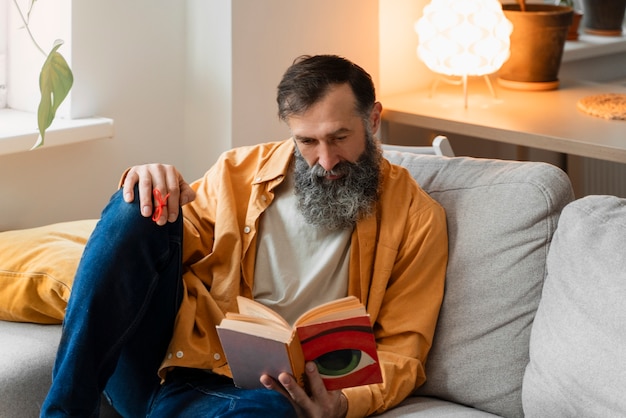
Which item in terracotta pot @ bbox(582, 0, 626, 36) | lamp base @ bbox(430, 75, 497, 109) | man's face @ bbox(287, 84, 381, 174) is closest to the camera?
man's face @ bbox(287, 84, 381, 174)

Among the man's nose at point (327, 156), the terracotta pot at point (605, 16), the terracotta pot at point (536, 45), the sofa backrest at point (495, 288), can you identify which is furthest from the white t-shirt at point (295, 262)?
the terracotta pot at point (605, 16)

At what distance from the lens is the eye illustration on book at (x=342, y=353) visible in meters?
1.71

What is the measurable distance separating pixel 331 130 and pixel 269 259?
300mm

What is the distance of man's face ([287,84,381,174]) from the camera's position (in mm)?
2016

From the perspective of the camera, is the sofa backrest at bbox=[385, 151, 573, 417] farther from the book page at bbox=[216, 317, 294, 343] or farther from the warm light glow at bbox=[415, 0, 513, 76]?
the warm light glow at bbox=[415, 0, 513, 76]

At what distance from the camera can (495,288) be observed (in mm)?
2016

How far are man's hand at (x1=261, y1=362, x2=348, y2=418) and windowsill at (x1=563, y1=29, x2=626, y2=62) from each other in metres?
2.24

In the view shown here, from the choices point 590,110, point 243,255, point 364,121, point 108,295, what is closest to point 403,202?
point 364,121

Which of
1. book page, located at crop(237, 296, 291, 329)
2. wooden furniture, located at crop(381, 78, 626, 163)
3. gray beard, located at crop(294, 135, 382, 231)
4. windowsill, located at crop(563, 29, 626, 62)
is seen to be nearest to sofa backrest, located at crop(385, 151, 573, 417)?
gray beard, located at crop(294, 135, 382, 231)

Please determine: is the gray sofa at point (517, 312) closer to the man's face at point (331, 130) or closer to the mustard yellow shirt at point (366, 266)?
the mustard yellow shirt at point (366, 266)

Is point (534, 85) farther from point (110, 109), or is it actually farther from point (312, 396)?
point (312, 396)

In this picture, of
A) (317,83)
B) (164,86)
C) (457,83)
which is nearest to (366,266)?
(317,83)

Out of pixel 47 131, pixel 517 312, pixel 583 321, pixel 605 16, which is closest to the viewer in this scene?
pixel 583 321

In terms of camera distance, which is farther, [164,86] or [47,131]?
[164,86]
